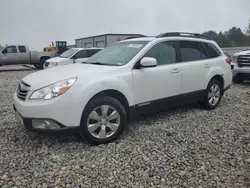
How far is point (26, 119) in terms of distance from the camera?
10.6 ft

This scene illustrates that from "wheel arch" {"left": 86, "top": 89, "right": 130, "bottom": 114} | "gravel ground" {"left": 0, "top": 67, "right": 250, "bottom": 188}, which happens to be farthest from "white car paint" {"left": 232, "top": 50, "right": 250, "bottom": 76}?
"wheel arch" {"left": 86, "top": 89, "right": 130, "bottom": 114}

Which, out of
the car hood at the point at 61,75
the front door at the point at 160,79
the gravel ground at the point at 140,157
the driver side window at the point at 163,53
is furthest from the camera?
the driver side window at the point at 163,53

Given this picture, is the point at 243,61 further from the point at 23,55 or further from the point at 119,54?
the point at 23,55

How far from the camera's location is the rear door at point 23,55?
1660 centimetres

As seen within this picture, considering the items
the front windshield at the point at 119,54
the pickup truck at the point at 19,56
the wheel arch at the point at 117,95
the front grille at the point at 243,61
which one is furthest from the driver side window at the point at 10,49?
the wheel arch at the point at 117,95

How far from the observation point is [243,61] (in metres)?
8.72

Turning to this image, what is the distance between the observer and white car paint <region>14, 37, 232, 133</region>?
319 cm

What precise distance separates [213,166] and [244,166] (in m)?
0.40

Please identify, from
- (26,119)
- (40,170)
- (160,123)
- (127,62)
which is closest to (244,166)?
(160,123)

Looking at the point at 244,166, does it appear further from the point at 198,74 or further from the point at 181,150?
the point at 198,74

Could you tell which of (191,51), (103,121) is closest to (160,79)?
(191,51)

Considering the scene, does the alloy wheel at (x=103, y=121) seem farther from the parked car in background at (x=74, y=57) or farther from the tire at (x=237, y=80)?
the parked car in background at (x=74, y=57)

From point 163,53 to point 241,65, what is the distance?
5.71 m

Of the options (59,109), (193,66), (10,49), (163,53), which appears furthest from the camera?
(10,49)
